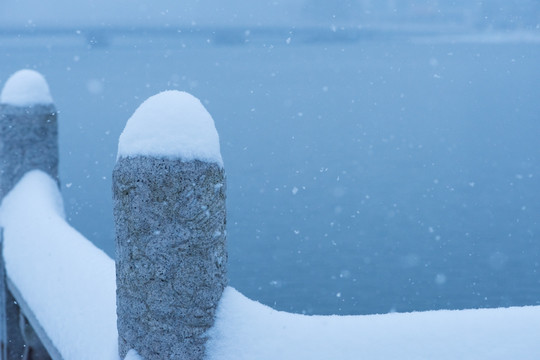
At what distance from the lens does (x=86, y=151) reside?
44875 mm

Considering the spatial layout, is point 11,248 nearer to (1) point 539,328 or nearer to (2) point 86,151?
(1) point 539,328

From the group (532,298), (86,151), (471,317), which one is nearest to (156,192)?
(471,317)

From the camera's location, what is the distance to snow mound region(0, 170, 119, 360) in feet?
12.1

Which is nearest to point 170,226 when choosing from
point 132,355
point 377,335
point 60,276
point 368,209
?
point 132,355

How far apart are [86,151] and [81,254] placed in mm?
42360

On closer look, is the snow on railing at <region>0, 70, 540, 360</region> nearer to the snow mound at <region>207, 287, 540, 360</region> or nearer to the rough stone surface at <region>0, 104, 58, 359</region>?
the snow mound at <region>207, 287, 540, 360</region>

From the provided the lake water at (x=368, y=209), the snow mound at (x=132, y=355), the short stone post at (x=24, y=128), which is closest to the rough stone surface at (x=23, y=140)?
the short stone post at (x=24, y=128)

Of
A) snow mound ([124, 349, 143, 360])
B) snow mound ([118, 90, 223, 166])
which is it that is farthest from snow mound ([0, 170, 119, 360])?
snow mound ([118, 90, 223, 166])

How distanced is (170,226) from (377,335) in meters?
1.18

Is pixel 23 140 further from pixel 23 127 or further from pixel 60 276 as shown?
pixel 60 276

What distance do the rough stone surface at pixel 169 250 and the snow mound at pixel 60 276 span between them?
0.49 metres

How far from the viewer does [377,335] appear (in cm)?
282

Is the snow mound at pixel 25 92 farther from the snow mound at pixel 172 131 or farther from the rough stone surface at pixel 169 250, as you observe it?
the rough stone surface at pixel 169 250

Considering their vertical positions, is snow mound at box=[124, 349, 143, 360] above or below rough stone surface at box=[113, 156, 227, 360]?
below
